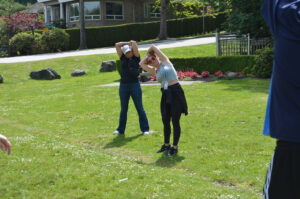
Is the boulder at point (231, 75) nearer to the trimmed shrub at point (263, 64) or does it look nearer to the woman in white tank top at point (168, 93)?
the trimmed shrub at point (263, 64)

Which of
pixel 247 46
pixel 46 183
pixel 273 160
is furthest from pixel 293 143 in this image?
pixel 247 46

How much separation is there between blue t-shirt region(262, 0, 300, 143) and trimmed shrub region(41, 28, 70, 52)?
119 ft

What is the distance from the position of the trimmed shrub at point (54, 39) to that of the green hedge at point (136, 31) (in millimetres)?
2402

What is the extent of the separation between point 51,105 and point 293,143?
13669 millimetres

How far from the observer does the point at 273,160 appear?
2.43m

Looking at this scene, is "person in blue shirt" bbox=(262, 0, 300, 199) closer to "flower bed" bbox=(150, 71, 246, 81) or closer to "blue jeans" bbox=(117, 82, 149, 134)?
"blue jeans" bbox=(117, 82, 149, 134)

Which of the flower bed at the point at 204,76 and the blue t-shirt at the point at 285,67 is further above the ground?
the blue t-shirt at the point at 285,67

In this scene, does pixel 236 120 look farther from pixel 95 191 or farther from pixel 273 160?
pixel 273 160

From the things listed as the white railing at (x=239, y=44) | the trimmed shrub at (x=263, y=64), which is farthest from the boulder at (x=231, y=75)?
the white railing at (x=239, y=44)

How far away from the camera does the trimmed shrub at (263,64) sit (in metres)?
18.8

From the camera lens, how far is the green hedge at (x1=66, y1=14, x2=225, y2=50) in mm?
41531

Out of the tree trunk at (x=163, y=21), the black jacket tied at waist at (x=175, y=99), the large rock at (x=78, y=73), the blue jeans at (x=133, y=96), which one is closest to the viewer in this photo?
the black jacket tied at waist at (x=175, y=99)

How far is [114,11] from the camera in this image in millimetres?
50156

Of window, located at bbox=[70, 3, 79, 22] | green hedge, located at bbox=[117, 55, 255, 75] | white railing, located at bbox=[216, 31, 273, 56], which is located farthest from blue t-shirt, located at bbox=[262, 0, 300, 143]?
window, located at bbox=[70, 3, 79, 22]
